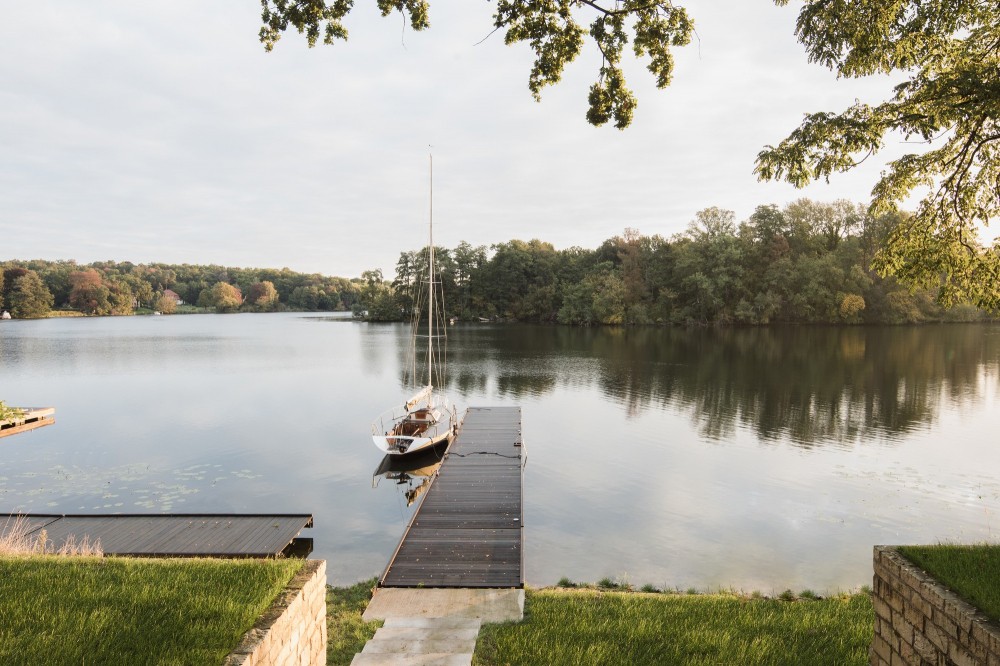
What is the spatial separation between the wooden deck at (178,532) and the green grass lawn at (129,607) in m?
3.95

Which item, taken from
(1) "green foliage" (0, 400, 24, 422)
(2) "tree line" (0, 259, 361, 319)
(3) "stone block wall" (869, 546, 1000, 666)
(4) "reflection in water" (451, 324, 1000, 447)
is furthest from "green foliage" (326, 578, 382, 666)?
(2) "tree line" (0, 259, 361, 319)

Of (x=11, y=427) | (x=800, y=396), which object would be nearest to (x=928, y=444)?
(x=800, y=396)

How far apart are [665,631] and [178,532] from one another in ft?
28.9

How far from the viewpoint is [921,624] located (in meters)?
4.45

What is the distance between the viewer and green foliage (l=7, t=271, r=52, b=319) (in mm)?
97250

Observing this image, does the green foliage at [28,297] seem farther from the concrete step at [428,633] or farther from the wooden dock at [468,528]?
the concrete step at [428,633]

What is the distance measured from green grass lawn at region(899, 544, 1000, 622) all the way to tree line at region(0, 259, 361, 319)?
116m

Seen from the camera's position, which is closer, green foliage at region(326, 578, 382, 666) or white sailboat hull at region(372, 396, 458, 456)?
green foliage at region(326, 578, 382, 666)

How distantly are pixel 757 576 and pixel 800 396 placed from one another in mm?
18165

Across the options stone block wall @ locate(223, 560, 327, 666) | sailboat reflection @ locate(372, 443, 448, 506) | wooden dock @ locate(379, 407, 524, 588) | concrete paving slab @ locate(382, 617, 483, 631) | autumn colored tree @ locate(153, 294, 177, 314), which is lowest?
sailboat reflection @ locate(372, 443, 448, 506)

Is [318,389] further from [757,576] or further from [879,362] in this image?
[879,362]

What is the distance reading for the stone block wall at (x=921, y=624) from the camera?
12.7ft

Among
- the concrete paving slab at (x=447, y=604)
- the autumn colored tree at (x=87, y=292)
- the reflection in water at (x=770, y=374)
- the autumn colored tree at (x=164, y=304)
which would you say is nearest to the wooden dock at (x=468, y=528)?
the concrete paving slab at (x=447, y=604)

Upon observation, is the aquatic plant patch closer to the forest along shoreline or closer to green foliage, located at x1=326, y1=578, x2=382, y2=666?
green foliage, located at x1=326, y1=578, x2=382, y2=666
